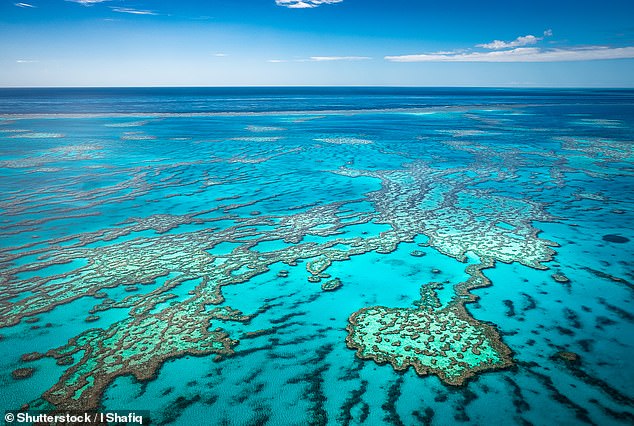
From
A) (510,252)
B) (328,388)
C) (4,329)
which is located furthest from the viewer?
(510,252)

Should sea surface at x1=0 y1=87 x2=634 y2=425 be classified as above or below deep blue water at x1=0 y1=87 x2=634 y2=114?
below

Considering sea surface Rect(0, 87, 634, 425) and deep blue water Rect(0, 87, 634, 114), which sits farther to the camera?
deep blue water Rect(0, 87, 634, 114)

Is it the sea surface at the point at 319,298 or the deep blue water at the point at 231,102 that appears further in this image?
the deep blue water at the point at 231,102

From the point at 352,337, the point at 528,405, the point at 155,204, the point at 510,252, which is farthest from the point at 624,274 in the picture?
the point at 155,204

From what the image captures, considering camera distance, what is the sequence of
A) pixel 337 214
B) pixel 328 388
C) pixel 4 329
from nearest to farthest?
pixel 328 388, pixel 4 329, pixel 337 214

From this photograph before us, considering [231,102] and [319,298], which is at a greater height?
[231,102]

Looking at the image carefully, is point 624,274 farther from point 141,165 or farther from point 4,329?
point 141,165

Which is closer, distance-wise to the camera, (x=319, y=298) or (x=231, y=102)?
(x=319, y=298)

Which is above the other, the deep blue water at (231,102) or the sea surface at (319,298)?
the deep blue water at (231,102)
